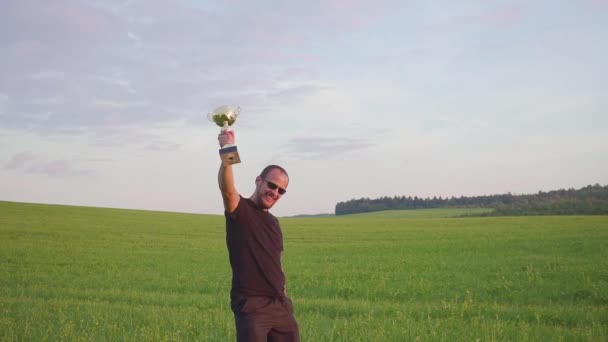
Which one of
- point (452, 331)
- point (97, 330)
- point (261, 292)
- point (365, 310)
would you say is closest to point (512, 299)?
point (365, 310)

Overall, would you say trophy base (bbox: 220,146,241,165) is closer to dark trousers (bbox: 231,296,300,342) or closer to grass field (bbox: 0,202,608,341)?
dark trousers (bbox: 231,296,300,342)

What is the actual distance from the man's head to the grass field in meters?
3.47

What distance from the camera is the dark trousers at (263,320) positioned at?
13.3 ft

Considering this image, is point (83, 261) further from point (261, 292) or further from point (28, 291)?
point (261, 292)

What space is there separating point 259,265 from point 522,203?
85.7m

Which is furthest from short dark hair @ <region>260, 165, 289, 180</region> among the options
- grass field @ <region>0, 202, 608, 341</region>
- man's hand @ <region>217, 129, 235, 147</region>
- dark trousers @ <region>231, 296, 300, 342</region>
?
grass field @ <region>0, 202, 608, 341</region>

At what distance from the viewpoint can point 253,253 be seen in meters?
4.13

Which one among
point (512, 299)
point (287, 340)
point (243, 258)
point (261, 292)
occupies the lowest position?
point (512, 299)

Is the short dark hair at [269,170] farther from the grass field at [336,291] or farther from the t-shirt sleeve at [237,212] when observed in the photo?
the grass field at [336,291]

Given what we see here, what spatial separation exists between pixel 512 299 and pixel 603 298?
5.74 feet

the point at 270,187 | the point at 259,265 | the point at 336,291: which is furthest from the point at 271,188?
the point at 336,291

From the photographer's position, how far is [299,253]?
24.5 meters

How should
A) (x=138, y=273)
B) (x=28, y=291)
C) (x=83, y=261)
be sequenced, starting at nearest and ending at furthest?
(x=28, y=291) < (x=138, y=273) < (x=83, y=261)

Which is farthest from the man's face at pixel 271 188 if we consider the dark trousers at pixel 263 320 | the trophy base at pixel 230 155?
the dark trousers at pixel 263 320
